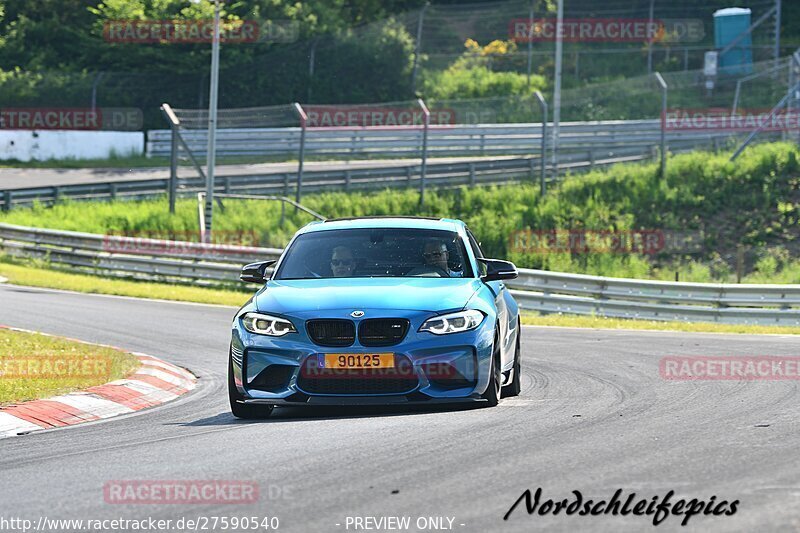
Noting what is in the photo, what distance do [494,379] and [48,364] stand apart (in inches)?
200

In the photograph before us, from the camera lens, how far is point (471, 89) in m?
51.0

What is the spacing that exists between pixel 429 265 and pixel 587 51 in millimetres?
41237

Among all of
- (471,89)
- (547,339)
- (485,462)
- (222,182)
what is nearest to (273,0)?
(471,89)

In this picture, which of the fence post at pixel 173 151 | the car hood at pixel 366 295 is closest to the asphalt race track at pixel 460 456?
the car hood at pixel 366 295

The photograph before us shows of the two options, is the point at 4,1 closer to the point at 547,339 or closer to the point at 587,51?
the point at 587,51

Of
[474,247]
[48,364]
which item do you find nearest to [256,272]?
[474,247]

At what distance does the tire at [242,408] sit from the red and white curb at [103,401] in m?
1.22

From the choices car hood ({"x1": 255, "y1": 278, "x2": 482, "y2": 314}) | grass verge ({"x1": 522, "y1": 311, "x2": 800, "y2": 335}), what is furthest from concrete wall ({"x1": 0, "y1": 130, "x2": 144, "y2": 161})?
car hood ({"x1": 255, "y1": 278, "x2": 482, "y2": 314})

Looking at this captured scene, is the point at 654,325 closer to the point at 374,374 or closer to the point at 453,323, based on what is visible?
the point at 453,323

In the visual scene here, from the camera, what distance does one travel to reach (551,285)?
79.9ft

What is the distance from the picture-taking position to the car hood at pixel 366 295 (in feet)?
32.3

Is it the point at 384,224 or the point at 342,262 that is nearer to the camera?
the point at 342,262

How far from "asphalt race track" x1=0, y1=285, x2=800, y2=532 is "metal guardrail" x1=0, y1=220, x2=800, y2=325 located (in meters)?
10.4

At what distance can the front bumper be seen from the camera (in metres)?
9.67
